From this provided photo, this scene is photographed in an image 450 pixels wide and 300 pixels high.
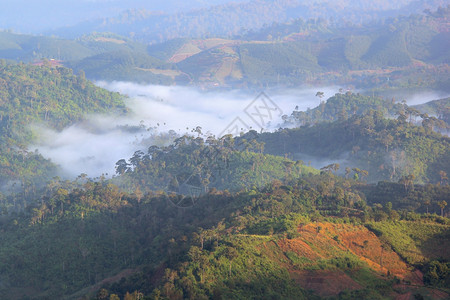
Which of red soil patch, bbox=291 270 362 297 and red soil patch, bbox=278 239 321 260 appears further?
red soil patch, bbox=278 239 321 260

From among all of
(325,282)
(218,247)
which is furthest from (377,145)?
(218,247)

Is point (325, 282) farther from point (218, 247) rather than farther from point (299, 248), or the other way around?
point (218, 247)

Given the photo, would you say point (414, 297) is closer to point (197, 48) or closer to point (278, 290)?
point (278, 290)

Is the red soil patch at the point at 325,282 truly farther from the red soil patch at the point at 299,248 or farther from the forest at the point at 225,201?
the red soil patch at the point at 299,248

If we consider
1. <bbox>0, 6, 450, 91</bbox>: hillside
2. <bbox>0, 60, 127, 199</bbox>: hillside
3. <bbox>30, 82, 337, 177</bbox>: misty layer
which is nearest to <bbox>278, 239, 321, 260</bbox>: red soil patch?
<bbox>0, 60, 127, 199</bbox>: hillside

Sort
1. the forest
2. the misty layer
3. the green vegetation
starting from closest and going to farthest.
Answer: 1. the forest
2. the green vegetation
3. the misty layer

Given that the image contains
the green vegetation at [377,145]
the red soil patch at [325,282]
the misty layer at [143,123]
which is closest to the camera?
the red soil patch at [325,282]

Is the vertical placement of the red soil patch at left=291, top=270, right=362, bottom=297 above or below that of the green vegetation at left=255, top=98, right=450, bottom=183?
below

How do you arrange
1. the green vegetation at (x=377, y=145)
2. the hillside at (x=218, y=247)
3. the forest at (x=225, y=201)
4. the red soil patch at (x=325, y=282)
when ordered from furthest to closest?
the green vegetation at (x=377, y=145) < the forest at (x=225, y=201) < the hillside at (x=218, y=247) < the red soil patch at (x=325, y=282)

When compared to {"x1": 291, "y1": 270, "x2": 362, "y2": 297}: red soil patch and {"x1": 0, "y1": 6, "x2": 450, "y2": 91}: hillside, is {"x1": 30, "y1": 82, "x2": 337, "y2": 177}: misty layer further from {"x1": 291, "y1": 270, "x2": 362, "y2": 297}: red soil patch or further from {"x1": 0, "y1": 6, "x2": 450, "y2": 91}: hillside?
{"x1": 291, "y1": 270, "x2": 362, "y2": 297}: red soil patch

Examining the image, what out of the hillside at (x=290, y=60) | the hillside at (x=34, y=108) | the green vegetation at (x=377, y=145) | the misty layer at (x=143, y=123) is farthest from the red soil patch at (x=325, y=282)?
the hillside at (x=290, y=60)

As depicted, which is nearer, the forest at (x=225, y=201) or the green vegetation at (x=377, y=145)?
the forest at (x=225, y=201)
